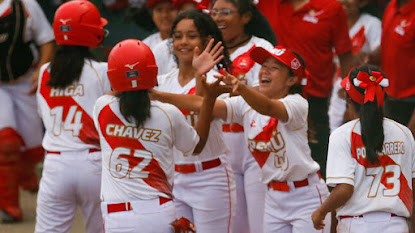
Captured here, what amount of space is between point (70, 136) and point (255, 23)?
175 cm

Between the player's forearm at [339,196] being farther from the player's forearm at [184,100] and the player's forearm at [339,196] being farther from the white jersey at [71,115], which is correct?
the white jersey at [71,115]

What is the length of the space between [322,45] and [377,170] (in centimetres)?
294

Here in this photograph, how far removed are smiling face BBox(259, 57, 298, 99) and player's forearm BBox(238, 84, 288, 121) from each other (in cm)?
24

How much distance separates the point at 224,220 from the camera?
17.0ft

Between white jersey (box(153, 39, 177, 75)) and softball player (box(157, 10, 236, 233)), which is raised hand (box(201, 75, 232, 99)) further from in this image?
white jersey (box(153, 39, 177, 75))

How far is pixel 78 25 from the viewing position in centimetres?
536

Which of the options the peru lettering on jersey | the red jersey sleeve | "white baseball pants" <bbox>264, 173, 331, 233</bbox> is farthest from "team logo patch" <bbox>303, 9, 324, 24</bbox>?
"white baseball pants" <bbox>264, 173, 331, 233</bbox>

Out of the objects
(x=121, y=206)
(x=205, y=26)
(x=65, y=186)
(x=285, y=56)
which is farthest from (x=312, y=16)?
(x=121, y=206)

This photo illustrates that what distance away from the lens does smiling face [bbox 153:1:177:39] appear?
7020 mm

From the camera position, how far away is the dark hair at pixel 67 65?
5238 mm

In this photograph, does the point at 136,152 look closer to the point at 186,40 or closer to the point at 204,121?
the point at 204,121

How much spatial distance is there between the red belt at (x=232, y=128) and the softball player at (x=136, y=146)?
4.04ft

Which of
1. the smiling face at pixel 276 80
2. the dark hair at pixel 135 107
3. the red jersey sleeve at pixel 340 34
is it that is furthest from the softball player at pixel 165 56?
the dark hair at pixel 135 107

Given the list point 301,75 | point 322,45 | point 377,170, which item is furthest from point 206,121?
point 322,45
